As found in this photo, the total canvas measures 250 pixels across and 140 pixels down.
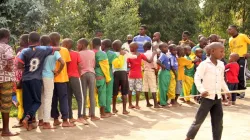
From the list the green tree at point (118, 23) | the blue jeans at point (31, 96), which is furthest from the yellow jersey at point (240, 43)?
the green tree at point (118, 23)

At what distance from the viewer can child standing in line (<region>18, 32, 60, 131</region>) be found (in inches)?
253

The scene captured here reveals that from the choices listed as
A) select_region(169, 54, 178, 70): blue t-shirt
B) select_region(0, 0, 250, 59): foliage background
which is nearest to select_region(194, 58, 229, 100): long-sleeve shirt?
select_region(169, 54, 178, 70): blue t-shirt

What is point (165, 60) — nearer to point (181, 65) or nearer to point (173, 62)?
point (173, 62)

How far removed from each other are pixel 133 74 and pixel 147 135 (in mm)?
2843

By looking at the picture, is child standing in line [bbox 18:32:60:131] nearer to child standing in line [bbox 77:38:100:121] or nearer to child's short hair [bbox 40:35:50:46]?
child's short hair [bbox 40:35:50:46]

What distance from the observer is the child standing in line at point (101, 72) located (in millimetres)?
7508

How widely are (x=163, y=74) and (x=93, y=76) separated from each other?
2316mm

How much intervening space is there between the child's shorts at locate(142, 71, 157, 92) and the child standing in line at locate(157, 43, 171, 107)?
231 millimetres

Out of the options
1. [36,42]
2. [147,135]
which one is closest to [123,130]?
[147,135]

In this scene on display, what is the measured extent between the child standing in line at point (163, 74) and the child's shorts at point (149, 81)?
23cm

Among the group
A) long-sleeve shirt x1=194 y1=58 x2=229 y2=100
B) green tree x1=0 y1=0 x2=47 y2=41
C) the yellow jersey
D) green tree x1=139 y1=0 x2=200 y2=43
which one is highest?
green tree x1=139 y1=0 x2=200 y2=43

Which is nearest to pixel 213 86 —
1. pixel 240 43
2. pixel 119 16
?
pixel 240 43

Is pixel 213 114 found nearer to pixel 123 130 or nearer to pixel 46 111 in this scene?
pixel 123 130

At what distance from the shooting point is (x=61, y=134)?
626 cm
